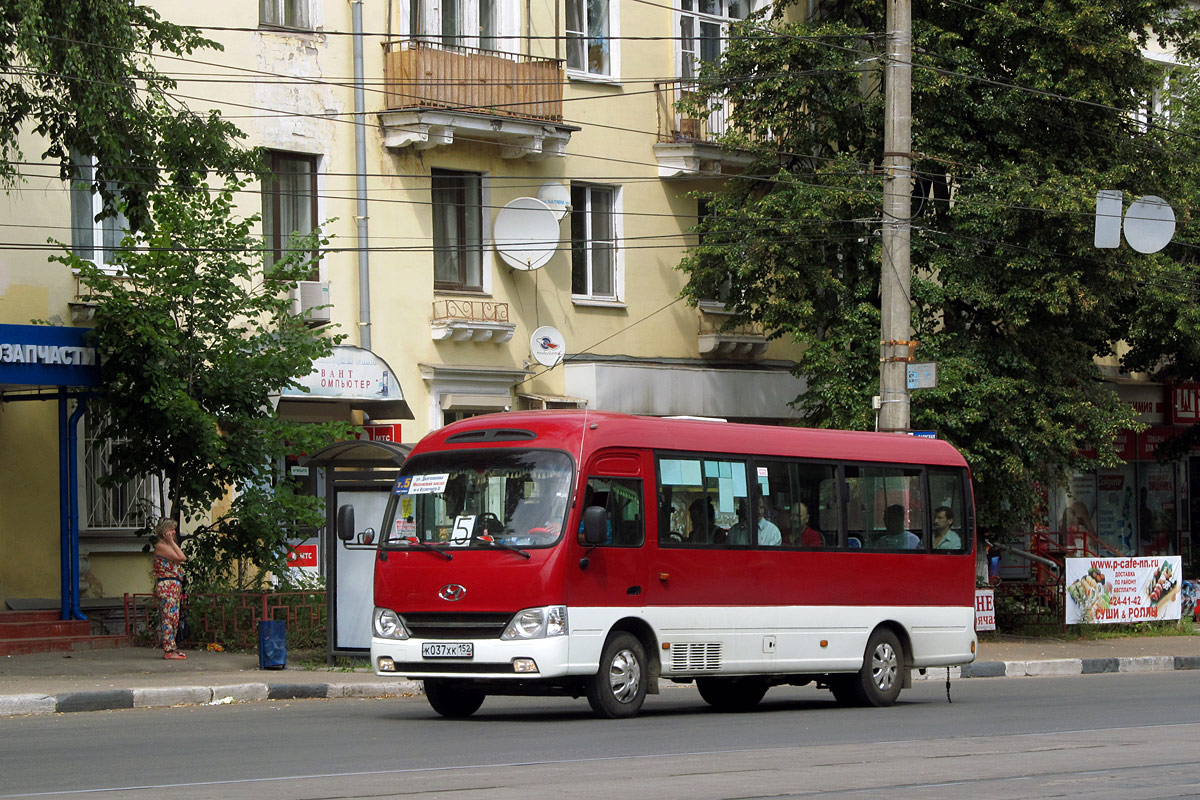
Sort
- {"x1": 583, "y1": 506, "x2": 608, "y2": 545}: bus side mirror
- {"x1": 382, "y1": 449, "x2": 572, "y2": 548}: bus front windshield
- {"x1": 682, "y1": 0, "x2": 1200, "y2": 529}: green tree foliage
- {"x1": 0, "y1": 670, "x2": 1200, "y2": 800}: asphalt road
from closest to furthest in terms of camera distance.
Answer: {"x1": 0, "y1": 670, "x2": 1200, "y2": 800}: asphalt road < {"x1": 583, "y1": 506, "x2": 608, "y2": 545}: bus side mirror < {"x1": 382, "y1": 449, "x2": 572, "y2": 548}: bus front windshield < {"x1": 682, "y1": 0, "x2": 1200, "y2": 529}: green tree foliage

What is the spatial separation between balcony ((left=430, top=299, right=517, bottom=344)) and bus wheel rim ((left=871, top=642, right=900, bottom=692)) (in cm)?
1161

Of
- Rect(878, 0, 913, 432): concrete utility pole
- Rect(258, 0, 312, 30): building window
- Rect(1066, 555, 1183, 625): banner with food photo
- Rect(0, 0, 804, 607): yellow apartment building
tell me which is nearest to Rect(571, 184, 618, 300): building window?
Rect(0, 0, 804, 607): yellow apartment building

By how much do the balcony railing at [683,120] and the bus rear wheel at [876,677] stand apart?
14.4 metres

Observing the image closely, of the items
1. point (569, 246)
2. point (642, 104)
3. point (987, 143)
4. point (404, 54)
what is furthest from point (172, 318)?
point (987, 143)

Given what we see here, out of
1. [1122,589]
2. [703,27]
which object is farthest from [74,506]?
[1122,589]

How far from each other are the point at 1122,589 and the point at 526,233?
1158 centimetres

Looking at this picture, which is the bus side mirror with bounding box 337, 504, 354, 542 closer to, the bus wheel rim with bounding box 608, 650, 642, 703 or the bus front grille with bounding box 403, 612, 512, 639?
the bus front grille with bounding box 403, 612, 512, 639

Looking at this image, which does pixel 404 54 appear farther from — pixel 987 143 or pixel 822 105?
pixel 987 143

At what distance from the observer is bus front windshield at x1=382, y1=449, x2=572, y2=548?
563 inches

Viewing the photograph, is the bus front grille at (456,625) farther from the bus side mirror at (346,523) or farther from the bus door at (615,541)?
the bus side mirror at (346,523)

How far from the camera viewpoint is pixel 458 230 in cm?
2775

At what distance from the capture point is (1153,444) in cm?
3903

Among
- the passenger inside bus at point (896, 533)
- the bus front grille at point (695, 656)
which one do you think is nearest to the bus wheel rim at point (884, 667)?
the passenger inside bus at point (896, 533)

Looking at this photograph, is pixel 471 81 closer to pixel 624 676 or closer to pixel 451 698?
pixel 451 698
